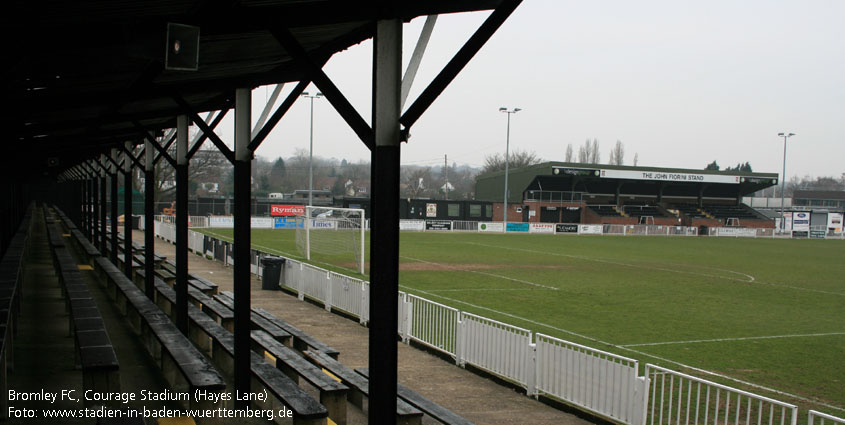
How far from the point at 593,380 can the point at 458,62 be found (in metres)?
5.05

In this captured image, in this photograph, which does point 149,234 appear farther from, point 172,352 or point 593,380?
point 593,380

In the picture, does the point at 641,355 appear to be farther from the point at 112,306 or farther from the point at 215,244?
the point at 215,244

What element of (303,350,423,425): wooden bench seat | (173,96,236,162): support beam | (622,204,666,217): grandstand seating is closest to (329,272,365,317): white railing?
(303,350,423,425): wooden bench seat

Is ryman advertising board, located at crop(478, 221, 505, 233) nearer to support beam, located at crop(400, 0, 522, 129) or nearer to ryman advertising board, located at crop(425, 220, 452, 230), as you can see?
ryman advertising board, located at crop(425, 220, 452, 230)

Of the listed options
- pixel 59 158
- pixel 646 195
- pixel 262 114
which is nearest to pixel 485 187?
pixel 646 195

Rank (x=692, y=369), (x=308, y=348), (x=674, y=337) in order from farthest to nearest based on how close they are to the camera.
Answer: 1. (x=674, y=337)
2. (x=692, y=369)
3. (x=308, y=348)

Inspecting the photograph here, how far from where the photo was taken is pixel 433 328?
38.2ft

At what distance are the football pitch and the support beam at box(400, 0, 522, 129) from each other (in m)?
7.80

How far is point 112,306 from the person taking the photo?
37.8ft

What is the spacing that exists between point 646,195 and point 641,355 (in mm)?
59693

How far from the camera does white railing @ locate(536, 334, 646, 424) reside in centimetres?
711

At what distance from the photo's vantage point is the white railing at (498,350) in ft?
28.1

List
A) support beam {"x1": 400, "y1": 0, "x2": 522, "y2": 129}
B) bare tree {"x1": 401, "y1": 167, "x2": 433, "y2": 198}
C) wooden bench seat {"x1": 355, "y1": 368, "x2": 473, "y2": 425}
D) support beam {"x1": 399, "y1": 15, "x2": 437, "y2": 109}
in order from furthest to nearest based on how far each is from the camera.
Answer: bare tree {"x1": 401, "y1": 167, "x2": 433, "y2": 198}, wooden bench seat {"x1": 355, "y1": 368, "x2": 473, "y2": 425}, support beam {"x1": 399, "y1": 15, "x2": 437, "y2": 109}, support beam {"x1": 400, "y1": 0, "x2": 522, "y2": 129}

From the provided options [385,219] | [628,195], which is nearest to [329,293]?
[385,219]
